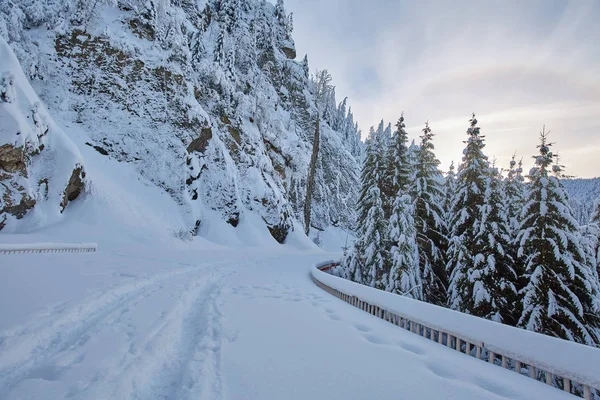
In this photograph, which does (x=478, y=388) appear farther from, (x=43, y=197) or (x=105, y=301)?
(x=43, y=197)

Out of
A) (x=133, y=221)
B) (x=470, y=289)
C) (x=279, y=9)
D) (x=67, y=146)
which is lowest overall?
(x=470, y=289)

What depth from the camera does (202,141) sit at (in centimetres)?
2769

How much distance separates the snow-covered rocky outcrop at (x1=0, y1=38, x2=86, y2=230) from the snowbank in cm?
1727

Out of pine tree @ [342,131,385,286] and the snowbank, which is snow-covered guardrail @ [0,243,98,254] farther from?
pine tree @ [342,131,385,286]

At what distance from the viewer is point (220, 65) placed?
33.8 metres

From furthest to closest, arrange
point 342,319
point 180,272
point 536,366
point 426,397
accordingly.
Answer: point 180,272
point 342,319
point 536,366
point 426,397

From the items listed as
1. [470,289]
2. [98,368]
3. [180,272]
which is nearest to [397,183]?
[470,289]

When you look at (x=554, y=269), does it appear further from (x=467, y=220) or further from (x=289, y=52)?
(x=289, y=52)

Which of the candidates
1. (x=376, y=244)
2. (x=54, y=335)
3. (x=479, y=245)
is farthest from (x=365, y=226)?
(x=54, y=335)

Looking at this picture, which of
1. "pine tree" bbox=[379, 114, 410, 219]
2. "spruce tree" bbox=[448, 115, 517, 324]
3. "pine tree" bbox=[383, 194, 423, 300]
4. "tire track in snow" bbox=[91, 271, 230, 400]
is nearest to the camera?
"tire track in snow" bbox=[91, 271, 230, 400]

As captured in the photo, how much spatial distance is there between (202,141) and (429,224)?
20.6m

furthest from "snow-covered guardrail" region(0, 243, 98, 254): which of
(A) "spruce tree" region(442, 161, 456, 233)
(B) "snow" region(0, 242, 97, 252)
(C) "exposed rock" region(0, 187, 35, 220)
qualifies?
(A) "spruce tree" region(442, 161, 456, 233)

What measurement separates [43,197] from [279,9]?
64.0 metres

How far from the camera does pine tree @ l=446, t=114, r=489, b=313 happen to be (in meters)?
15.2
